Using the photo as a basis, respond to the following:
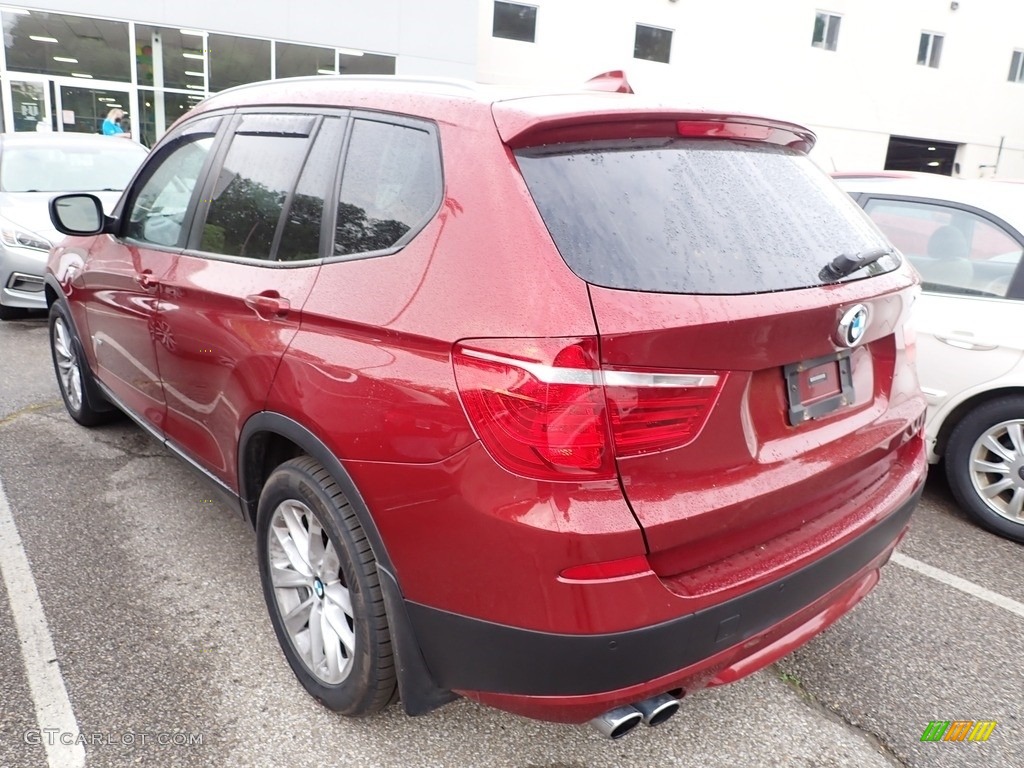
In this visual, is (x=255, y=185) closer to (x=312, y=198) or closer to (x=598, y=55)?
(x=312, y=198)

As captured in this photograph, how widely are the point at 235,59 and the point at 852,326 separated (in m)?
17.5

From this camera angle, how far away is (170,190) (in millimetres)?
3236

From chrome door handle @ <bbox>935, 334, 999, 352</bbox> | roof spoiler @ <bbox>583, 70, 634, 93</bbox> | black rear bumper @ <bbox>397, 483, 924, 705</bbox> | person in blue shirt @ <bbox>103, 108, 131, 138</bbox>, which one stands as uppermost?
roof spoiler @ <bbox>583, 70, 634, 93</bbox>

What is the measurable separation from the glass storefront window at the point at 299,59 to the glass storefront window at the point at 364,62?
27cm

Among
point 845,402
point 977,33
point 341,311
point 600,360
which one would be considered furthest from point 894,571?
point 977,33

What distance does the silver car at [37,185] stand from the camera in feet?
21.9

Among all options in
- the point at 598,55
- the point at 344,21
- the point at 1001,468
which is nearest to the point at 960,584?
the point at 1001,468

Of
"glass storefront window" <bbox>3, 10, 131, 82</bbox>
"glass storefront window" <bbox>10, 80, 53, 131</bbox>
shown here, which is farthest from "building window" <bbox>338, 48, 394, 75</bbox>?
"glass storefront window" <bbox>10, 80, 53, 131</bbox>

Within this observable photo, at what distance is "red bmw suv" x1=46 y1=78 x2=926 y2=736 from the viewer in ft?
5.45

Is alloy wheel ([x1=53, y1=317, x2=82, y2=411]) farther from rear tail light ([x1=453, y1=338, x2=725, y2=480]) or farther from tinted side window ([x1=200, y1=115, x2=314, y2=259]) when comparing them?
rear tail light ([x1=453, y1=338, x2=725, y2=480])

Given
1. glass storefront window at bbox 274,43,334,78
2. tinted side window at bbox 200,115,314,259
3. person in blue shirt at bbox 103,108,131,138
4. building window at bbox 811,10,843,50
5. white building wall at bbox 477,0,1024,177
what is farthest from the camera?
building window at bbox 811,10,843,50

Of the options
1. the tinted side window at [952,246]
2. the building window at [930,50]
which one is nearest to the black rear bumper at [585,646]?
the tinted side window at [952,246]

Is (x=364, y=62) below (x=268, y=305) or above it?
above

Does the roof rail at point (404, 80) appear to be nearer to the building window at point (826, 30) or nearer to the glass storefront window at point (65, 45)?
the glass storefront window at point (65, 45)
